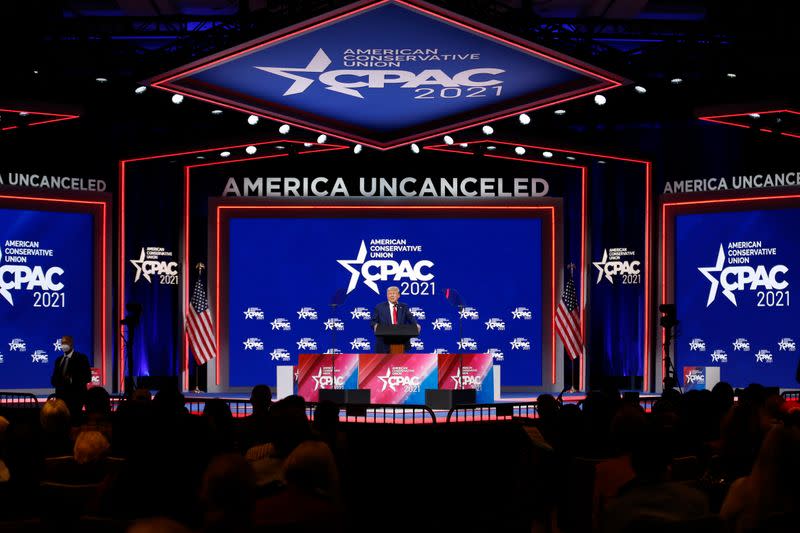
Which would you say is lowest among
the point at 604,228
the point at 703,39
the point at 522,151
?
the point at 604,228

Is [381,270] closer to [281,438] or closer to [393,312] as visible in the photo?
[393,312]

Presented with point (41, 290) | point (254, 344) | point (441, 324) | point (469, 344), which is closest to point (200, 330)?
point (254, 344)

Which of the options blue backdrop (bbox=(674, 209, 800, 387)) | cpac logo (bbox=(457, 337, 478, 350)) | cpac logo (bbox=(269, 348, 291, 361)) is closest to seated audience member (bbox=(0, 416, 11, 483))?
cpac logo (bbox=(269, 348, 291, 361))

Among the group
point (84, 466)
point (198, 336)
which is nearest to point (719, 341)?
point (198, 336)

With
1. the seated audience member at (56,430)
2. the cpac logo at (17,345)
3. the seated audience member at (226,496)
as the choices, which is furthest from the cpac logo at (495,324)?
the seated audience member at (226,496)

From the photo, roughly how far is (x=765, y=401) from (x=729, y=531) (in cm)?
441

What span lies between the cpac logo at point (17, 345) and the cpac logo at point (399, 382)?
6.66 meters

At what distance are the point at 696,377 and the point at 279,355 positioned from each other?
681 centimetres

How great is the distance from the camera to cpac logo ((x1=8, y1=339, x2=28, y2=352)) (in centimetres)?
1556

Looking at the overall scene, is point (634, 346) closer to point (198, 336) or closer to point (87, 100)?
point (198, 336)

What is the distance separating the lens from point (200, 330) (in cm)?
1633

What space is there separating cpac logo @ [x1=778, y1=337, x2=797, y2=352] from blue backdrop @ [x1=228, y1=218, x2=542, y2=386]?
3886 mm

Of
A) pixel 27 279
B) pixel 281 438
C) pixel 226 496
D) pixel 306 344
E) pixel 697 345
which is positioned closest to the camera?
pixel 226 496

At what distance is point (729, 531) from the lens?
354cm
